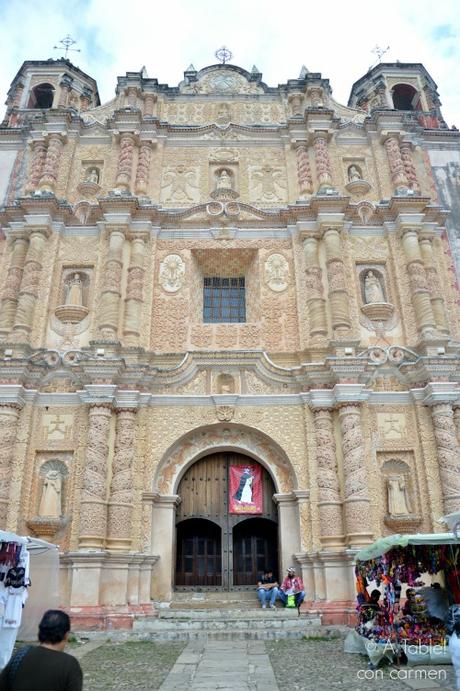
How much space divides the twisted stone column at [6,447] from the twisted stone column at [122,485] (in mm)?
2184

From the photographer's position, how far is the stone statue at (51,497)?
11.2 metres

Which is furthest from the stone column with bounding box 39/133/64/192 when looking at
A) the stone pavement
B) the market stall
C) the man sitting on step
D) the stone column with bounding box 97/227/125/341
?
the market stall

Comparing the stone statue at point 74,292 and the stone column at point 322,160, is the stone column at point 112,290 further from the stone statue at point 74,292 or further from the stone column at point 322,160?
the stone column at point 322,160

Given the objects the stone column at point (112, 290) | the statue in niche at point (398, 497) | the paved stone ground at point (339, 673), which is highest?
the stone column at point (112, 290)

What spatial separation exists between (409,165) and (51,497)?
13.4 m

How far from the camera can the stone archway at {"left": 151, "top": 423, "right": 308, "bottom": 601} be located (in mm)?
11539

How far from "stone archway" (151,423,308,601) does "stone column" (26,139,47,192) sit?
28.6 ft

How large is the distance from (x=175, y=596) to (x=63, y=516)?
3008 mm

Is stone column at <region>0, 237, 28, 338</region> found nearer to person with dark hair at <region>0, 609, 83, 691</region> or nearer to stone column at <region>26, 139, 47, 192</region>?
stone column at <region>26, 139, 47, 192</region>

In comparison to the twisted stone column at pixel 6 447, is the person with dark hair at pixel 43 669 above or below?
below

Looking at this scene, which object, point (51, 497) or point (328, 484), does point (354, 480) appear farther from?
point (51, 497)

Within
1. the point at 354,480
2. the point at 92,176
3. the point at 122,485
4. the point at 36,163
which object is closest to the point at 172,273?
the point at 92,176

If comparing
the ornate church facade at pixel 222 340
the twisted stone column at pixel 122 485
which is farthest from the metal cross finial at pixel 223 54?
the twisted stone column at pixel 122 485

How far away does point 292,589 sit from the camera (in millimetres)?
10695
